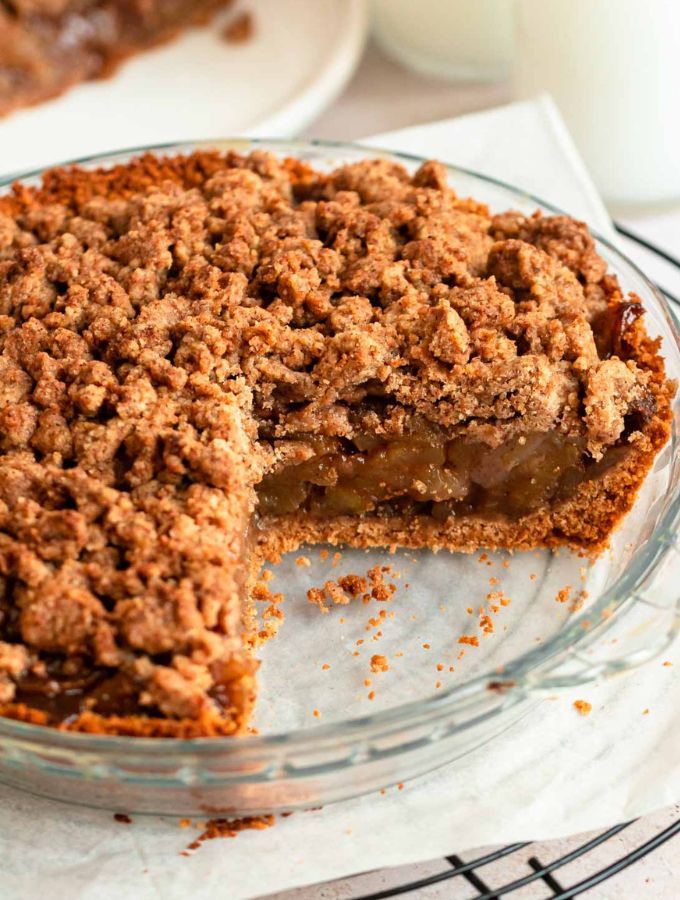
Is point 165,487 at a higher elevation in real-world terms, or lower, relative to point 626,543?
higher

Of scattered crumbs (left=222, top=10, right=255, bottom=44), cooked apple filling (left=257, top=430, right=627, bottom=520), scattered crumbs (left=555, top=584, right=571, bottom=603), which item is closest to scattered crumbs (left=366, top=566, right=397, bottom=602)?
cooked apple filling (left=257, top=430, right=627, bottom=520)

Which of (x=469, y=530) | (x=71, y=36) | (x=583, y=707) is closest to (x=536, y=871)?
(x=583, y=707)

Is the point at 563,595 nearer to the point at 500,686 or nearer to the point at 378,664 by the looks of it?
the point at 378,664

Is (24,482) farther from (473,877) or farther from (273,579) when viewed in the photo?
(473,877)

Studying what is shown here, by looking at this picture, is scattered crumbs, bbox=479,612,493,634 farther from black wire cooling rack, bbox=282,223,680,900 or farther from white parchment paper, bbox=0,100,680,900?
black wire cooling rack, bbox=282,223,680,900

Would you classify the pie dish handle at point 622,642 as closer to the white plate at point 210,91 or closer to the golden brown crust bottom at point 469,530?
the golden brown crust bottom at point 469,530

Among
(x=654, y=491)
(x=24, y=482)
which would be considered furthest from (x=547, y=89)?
(x=24, y=482)
